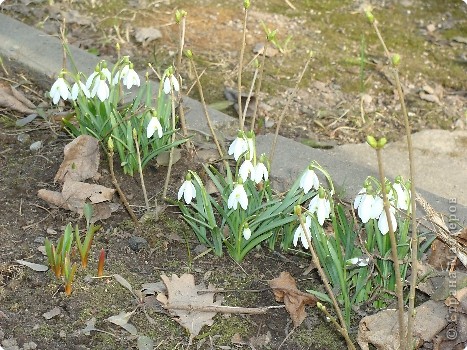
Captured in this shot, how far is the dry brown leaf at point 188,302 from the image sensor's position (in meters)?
2.98

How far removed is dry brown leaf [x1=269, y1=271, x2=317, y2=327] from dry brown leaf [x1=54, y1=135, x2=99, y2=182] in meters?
1.05

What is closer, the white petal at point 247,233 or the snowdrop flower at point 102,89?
the white petal at point 247,233

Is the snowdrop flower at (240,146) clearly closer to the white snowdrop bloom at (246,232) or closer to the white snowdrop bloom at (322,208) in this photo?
the white snowdrop bloom at (246,232)

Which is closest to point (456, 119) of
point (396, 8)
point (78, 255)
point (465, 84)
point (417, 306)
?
point (465, 84)

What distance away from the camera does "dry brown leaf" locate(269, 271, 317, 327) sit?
303 centimetres

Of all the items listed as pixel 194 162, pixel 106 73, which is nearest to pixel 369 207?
pixel 194 162

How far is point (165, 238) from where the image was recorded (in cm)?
341

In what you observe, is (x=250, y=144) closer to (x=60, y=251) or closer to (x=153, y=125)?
(x=153, y=125)

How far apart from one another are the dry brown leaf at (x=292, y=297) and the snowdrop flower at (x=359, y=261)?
0.21m

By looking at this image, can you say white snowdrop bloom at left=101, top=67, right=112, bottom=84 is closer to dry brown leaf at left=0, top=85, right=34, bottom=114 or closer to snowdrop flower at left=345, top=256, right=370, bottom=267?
dry brown leaf at left=0, top=85, right=34, bottom=114

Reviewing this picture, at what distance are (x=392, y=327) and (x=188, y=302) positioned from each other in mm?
736

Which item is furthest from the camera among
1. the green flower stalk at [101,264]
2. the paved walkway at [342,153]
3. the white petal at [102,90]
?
the paved walkway at [342,153]

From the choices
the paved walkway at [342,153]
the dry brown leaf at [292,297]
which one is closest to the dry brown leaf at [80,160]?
the paved walkway at [342,153]

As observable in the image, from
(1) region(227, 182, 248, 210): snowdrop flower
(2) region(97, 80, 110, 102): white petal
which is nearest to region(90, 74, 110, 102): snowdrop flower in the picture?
(2) region(97, 80, 110, 102): white petal
